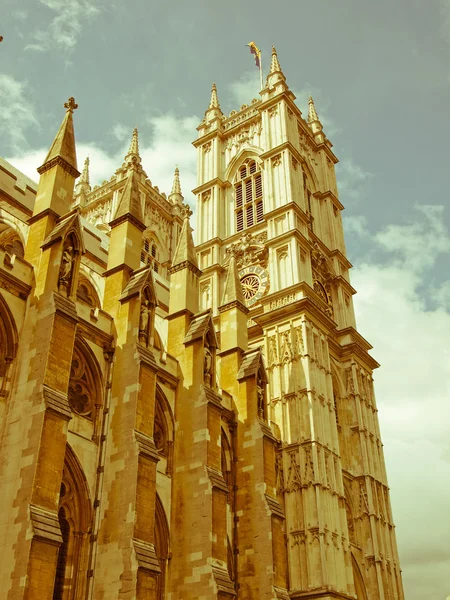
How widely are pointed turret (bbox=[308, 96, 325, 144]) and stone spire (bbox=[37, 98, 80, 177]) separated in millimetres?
22470

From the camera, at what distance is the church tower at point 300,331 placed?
2558 centimetres

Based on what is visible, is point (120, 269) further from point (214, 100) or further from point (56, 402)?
point (214, 100)

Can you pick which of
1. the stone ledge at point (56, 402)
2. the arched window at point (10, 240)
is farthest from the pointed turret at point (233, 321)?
the stone ledge at point (56, 402)

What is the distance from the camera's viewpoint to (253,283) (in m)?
34.1

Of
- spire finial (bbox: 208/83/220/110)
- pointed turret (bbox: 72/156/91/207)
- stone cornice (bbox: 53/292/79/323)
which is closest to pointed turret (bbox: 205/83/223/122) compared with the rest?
spire finial (bbox: 208/83/220/110)

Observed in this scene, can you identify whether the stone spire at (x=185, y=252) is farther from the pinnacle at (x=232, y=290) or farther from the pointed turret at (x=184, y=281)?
the pinnacle at (x=232, y=290)

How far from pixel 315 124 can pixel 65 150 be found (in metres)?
24.9

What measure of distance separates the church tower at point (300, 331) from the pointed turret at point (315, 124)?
100 millimetres

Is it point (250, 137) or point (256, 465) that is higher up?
point (250, 137)

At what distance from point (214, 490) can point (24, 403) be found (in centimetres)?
662

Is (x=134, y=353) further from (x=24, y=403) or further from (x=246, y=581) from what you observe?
(x=246, y=581)

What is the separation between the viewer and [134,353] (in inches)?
771

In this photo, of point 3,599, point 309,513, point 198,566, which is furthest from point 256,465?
point 3,599

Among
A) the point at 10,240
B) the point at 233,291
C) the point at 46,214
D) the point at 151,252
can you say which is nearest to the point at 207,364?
the point at 233,291
